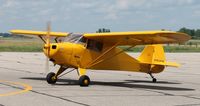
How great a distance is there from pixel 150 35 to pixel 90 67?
2733 millimetres

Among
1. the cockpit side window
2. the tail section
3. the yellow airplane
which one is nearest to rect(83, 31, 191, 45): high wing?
the yellow airplane

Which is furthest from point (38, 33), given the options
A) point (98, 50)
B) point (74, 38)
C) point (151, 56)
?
point (151, 56)

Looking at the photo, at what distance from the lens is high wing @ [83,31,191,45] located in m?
A: 14.7

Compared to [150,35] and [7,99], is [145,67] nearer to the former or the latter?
[150,35]

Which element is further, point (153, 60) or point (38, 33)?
point (38, 33)

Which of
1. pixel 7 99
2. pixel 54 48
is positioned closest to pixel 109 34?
pixel 54 48

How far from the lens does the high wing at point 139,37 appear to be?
14.7 m

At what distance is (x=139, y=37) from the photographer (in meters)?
15.8

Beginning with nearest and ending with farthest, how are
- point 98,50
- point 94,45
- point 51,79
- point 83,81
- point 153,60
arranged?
1. point 83,81
2. point 51,79
3. point 94,45
4. point 98,50
5. point 153,60

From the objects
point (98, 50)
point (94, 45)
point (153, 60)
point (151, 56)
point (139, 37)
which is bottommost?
point (153, 60)

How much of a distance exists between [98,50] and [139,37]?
5.87 ft

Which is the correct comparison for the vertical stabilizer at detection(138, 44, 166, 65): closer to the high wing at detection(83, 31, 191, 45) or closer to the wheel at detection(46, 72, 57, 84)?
the high wing at detection(83, 31, 191, 45)

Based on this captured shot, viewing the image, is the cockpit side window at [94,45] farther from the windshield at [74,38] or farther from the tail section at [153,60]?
the tail section at [153,60]

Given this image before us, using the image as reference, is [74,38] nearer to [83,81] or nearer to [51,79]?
[51,79]
